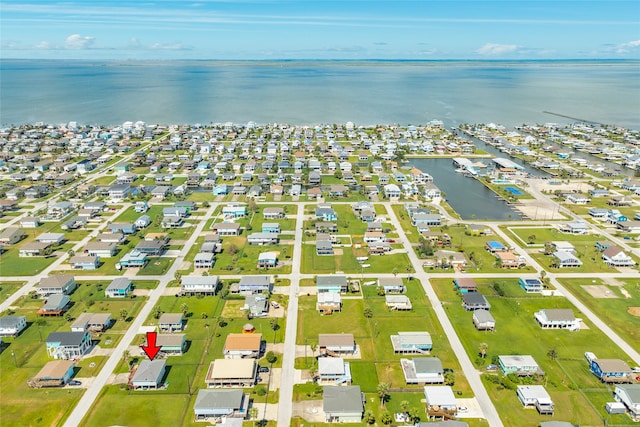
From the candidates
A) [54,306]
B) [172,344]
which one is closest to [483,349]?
[172,344]

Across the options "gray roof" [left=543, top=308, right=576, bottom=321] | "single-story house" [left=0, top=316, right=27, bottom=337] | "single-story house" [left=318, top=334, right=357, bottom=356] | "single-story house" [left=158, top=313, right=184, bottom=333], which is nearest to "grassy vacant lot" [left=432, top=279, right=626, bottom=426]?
"gray roof" [left=543, top=308, right=576, bottom=321]

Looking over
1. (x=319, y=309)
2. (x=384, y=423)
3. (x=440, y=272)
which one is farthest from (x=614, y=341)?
(x=319, y=309)

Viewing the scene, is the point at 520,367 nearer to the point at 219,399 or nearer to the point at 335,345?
the point at 335,345

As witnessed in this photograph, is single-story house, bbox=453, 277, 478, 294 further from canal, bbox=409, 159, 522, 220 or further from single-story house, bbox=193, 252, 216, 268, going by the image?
single-story house, bbox=193, 252, 216, 268

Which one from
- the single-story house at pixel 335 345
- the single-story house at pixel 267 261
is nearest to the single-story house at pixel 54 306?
the single-story house at pixel 267 261

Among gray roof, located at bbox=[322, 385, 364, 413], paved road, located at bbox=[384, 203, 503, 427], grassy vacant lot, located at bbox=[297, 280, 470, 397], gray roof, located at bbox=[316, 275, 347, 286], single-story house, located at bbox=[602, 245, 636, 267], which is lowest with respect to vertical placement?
grassy vacant lot, located at bbox=[297, 280, 470, 397]

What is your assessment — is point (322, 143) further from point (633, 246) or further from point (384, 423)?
point (384, 423)
